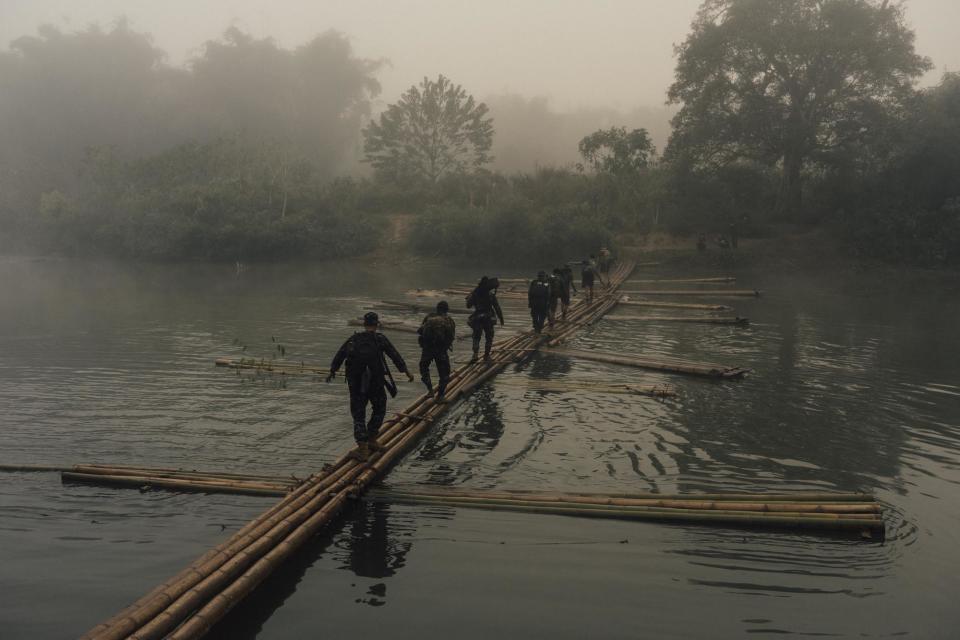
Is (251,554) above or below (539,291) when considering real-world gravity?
below

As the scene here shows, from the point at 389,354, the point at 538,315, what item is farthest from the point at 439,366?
the point at 538,315

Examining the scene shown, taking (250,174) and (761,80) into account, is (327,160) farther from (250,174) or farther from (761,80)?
(761,80)

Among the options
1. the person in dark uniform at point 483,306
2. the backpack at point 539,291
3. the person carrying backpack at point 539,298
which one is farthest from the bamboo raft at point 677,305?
the person in dark uniform at point 483,306

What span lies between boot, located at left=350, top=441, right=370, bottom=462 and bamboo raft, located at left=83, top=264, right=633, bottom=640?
0.14 feet

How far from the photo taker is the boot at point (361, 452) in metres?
9.87

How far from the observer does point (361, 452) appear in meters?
9.95

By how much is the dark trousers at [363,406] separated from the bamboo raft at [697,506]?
1.20 metres

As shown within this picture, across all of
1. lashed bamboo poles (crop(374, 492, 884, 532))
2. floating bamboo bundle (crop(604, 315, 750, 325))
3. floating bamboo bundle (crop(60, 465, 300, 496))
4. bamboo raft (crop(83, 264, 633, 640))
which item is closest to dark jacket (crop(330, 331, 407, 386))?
bamboo raft (crop(83, 264, 633, 640))

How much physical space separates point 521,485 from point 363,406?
2529mm

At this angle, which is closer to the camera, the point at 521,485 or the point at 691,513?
the point at 691,513

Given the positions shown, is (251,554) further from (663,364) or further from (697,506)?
(663,364)

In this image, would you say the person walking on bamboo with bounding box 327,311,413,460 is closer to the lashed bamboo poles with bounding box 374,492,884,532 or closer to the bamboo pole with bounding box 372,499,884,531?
the lashed bamboo poles with bounding box 374,492,884,532

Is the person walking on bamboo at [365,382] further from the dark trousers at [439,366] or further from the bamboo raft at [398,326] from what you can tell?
the bamboo raft at [398,326]

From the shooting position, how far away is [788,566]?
745cm
